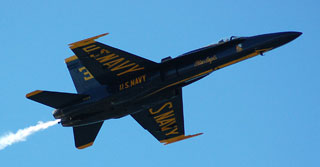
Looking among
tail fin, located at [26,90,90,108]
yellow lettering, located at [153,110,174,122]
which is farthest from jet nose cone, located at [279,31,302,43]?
tail fin, located at [26,90,90,108]

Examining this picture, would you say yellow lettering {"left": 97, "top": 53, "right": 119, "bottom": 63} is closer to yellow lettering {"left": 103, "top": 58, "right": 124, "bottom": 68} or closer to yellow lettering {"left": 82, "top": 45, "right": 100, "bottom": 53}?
yellow lettering {"left": 103, "top": 58, "right": 124, "bottom": 68}

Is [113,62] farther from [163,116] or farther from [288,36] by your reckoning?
[288,36]

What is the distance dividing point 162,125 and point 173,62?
653cm

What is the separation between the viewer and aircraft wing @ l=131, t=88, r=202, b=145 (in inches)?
1495

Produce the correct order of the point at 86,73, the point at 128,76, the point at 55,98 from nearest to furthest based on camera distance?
1. the point at 128,76
2. the point at 55,98
3. the point at 86,73

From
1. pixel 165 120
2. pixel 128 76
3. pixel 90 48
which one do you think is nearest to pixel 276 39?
pixel 128 76

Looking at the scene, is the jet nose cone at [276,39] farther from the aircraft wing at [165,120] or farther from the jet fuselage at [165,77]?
the aircraft wing at [165,120]

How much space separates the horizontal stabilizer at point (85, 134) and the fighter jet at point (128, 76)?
1328 mm

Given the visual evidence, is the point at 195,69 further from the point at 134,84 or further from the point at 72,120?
the point at 72,120

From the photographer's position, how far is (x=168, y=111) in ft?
126

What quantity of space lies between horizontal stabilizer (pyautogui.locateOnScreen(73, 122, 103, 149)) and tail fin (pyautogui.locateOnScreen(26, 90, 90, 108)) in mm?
3189

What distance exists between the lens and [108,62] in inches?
1352

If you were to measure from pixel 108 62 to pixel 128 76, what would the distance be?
1.45 m

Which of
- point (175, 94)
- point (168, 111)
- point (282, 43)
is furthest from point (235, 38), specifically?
point (168, 111)
